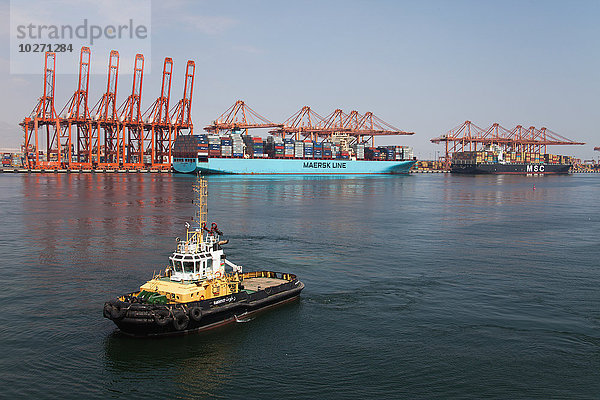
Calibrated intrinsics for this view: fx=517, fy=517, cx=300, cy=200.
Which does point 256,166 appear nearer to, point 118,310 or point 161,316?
point 118,310

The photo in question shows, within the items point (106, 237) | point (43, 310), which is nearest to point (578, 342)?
point (43, 310)

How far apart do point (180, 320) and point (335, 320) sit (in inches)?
310

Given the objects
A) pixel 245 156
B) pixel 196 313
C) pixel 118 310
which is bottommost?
pixel 196 313

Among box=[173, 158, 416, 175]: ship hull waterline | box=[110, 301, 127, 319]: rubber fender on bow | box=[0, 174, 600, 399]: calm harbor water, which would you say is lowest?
box=[0, 174, 600, 399]: calm harbor water

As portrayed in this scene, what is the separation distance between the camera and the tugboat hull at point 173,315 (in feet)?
74.1

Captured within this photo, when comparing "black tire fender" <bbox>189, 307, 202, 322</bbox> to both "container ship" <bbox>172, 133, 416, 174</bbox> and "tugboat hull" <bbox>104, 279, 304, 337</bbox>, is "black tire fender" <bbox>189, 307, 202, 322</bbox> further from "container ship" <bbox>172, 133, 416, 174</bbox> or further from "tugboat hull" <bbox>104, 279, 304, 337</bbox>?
"container ship" <bbox>172, 133, 416, 174</bbox>

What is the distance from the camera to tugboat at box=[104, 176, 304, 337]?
893 inches

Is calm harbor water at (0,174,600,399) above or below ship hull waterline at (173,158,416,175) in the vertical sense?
below

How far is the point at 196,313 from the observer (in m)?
23.4

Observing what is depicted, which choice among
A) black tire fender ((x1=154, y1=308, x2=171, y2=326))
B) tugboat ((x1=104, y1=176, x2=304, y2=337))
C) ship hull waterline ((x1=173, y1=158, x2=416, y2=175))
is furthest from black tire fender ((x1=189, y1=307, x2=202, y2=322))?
ship hull waterline ((x1=173, y1=158, x2=416, y2=175))

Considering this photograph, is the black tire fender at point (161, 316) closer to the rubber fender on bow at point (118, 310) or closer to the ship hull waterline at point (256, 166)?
the rubber fender on bow at point (118, 310)

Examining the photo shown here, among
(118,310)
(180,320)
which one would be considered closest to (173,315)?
(180,320)

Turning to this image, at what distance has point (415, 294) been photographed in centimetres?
3088

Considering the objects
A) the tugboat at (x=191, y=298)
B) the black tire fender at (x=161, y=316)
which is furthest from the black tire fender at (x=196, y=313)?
the black tire fender at (x=161, y=316)
